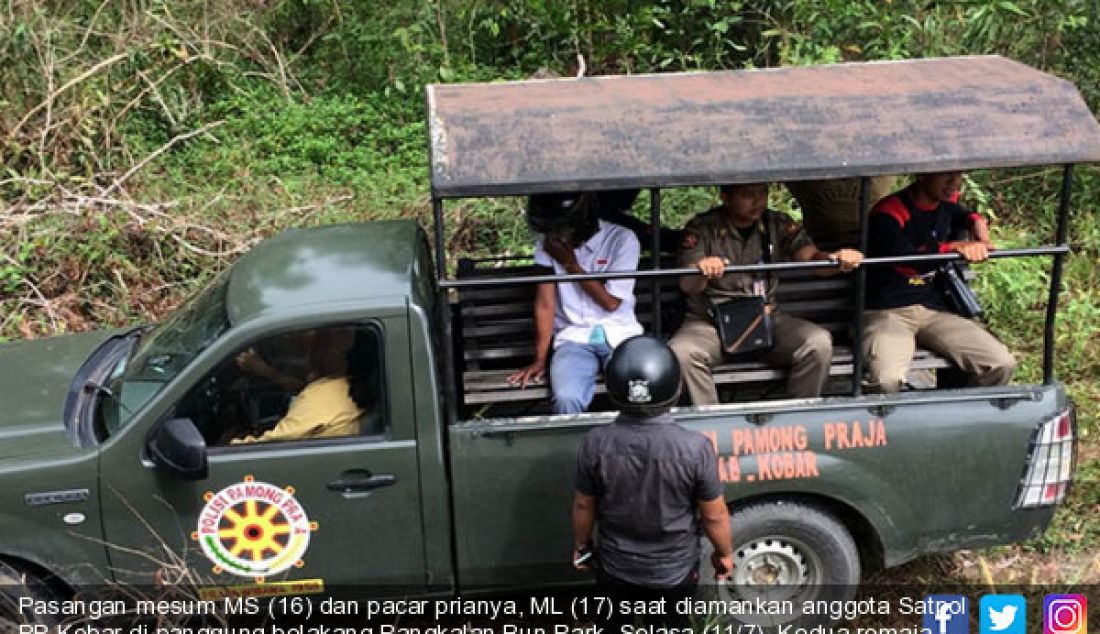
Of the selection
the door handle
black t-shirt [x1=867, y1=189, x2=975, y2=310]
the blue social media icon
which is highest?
black t-shirt [x1=867, y1=189, x2=975, y2=310]

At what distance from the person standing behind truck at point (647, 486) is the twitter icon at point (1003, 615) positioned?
1.42 m

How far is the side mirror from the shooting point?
13.1 feet

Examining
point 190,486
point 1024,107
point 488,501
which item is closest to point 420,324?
point 488,501

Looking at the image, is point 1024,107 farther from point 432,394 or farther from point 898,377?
point 432,394

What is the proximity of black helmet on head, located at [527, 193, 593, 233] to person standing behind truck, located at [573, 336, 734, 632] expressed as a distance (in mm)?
835

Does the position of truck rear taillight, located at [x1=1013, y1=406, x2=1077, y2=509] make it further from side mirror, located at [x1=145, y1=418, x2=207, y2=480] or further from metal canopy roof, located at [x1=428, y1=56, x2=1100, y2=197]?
side mirror, located at [x1=145, y1=418, x2=207, y2=480]

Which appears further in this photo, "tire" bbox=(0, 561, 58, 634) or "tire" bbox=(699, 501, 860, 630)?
"tire" bbox=(699, 501, 860, 630)

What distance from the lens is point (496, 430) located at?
4.24 meters

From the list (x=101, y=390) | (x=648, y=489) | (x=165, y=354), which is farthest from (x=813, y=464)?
(x=101, y=390)

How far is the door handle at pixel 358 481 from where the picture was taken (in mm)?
4176

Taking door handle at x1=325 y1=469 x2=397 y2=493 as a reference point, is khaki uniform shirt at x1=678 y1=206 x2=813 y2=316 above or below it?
above

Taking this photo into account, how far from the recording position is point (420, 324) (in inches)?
163

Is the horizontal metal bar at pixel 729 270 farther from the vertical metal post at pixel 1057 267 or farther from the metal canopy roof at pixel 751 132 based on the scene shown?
the metal canopy roof at pixel 751 132

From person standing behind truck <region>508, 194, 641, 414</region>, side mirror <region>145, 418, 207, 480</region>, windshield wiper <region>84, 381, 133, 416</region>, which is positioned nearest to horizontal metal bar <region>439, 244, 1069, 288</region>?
person standing behind truck <region>508, 194, 641, 414</region>
